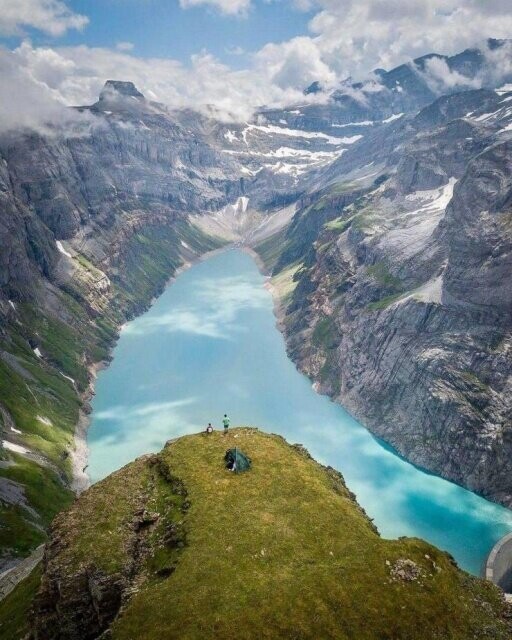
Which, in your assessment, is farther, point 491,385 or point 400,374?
point 400,374

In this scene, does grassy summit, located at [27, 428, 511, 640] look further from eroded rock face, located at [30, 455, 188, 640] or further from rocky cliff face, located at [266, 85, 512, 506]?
rocky cliff face, located at [266, 85, 512, 506]

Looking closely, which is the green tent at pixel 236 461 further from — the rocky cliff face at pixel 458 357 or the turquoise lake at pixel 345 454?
the rocky cliff face at pixel 458 357

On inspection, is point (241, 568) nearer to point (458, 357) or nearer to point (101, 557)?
point (101, 557)

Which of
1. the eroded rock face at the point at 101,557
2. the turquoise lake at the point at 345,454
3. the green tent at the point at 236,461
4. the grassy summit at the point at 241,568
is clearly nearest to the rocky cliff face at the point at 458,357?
the turquoise lake at the point at 345,454

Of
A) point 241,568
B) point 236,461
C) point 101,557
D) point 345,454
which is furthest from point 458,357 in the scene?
point 101,557

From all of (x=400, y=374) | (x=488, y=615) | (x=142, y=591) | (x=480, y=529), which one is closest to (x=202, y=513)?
(x=142, y=591)

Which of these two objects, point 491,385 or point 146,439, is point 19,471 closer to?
point 146,439
